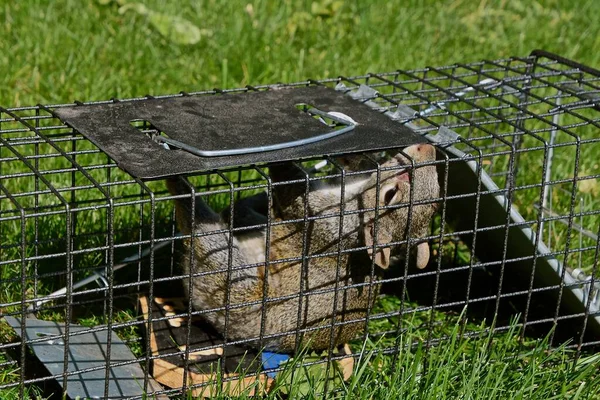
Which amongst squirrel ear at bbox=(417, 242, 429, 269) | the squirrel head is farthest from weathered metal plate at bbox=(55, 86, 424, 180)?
squirrel ear at bbox=(417, 242, 429, 269)

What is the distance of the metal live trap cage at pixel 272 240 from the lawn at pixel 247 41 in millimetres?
252

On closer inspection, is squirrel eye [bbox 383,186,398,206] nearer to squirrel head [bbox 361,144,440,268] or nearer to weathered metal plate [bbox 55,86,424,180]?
squirrel head [bbox 361,144,440,268]

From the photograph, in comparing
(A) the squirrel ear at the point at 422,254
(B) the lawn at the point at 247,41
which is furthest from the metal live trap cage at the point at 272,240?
(B) the lawn at the point at 247,41

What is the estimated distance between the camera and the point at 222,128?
10.9ft

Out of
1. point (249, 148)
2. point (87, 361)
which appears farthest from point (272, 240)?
point (87, 361)

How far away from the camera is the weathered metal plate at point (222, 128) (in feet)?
9.86

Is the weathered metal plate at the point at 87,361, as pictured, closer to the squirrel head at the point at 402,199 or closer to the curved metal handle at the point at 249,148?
the curved metal handle at the point at 249,148

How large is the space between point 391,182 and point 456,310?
3.40 ft

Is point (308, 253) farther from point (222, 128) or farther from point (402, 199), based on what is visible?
point (222, 128)

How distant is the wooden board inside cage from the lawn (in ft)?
1.43

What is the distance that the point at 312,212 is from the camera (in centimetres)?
374

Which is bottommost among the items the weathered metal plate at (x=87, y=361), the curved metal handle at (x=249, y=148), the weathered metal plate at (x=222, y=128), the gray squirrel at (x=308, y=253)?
the weathered metal plate at (x=87, y=361)

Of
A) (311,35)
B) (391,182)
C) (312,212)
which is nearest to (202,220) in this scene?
(312,212)

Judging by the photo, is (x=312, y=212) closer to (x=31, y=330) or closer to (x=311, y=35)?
(x=31, y=330)
